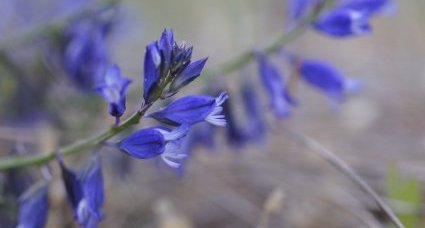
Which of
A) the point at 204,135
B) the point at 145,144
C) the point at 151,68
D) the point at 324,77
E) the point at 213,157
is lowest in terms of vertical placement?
the point at 213,157

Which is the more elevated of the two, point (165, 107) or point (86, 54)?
point (165, 107)

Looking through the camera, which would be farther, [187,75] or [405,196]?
[405,196]

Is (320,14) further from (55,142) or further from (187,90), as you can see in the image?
(55,142)

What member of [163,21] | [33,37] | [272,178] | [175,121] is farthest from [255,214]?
[163,21]

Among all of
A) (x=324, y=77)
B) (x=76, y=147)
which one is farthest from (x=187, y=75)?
(x=324, y=77)

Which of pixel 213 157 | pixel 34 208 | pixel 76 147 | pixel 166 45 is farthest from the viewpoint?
pixel 213 157

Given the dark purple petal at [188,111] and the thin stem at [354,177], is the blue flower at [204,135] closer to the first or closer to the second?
the thin stem at [354,177]

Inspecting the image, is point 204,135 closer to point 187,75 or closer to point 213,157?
point 213,157

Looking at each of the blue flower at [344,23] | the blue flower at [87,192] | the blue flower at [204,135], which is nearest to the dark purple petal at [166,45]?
the blue flower at [87,192]
